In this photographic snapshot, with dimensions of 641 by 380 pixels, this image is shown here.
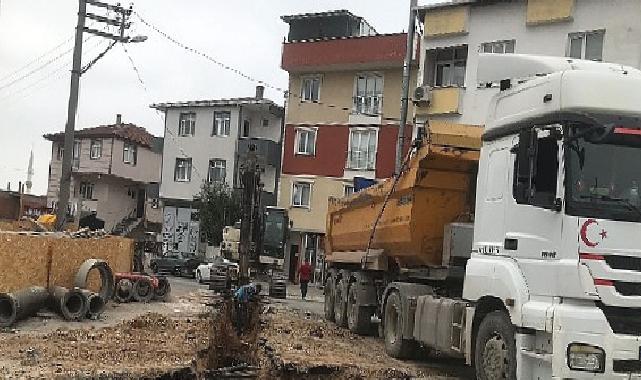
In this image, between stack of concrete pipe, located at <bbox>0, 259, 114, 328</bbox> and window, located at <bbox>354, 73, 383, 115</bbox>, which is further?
window, located at <bbox>354, 73, 383, 115</bbox>

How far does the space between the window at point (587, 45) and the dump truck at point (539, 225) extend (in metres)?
15.1

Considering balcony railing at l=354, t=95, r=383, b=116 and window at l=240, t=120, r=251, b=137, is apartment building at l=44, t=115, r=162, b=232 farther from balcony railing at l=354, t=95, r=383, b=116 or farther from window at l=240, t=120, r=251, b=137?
balcony railing at l=354, t=95, r=383, b=116

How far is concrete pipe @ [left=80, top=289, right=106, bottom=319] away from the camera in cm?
1564

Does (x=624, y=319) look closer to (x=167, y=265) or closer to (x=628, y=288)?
(x=628, y=288)

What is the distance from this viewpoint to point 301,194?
133 feet

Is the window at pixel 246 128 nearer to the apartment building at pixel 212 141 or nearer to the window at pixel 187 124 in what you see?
the apartment building at pixel 212 141

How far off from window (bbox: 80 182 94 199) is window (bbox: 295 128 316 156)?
23153 mm

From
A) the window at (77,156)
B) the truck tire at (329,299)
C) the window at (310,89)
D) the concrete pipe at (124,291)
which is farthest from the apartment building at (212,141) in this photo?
the truck tire at (329,299)

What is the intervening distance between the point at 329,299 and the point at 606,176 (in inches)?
453

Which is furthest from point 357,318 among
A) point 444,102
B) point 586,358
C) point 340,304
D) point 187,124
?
point 187,124

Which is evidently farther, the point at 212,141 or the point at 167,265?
the point at 212,141

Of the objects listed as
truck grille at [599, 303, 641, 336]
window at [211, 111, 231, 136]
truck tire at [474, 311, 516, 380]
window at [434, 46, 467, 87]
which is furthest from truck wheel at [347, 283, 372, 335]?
window at [211, 111, 231, 136]

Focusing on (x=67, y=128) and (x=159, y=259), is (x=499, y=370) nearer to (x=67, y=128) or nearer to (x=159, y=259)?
(x=67, y=128)

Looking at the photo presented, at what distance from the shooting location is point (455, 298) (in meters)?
10.2
